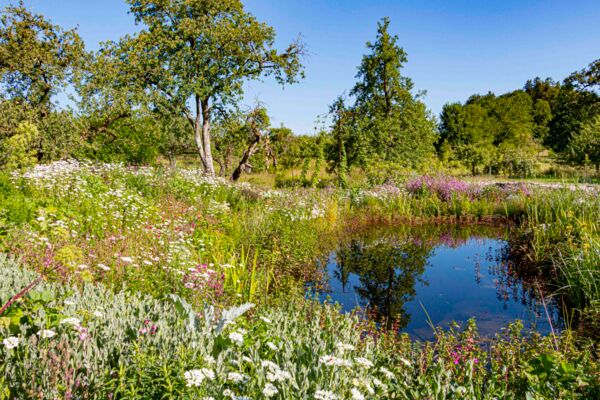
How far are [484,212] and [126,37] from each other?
14.6 m

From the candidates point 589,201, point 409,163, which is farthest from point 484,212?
point 409,163

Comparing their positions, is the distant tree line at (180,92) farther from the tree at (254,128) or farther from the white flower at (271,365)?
the white flower at (271,365)

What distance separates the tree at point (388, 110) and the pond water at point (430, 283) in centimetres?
997

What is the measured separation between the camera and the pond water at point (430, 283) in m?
4.82

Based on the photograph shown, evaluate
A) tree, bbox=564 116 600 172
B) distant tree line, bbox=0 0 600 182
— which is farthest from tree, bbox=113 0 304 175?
tree, bbox=564 116 600 172

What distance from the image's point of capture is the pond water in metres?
4.82

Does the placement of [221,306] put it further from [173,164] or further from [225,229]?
[173,164]

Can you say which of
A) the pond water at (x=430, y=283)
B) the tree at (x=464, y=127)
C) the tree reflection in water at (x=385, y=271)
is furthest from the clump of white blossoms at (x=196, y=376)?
the tree at (x=464, y=127)

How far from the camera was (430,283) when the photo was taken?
20.4 feet

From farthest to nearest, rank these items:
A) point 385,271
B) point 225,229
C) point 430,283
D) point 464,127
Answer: point 464,127 < point 225,229 < point 385,271 < point 430,283

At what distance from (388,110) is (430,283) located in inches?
584

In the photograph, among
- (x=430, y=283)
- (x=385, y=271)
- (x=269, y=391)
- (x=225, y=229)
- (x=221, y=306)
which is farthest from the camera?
(x=225, y=229)

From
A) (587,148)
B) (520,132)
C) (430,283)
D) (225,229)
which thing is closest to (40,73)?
(225,229)

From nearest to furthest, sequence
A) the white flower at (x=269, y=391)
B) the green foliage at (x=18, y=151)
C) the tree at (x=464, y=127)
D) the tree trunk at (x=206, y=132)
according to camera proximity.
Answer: the white flower at (x=269, y=391) < the green foliage at (x=18, y=151) < the tree trunk at (x=206, y=132) < the tree at (x=464, y=127)
